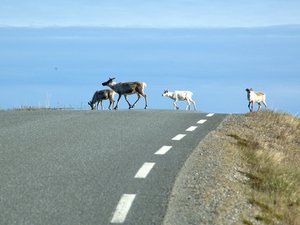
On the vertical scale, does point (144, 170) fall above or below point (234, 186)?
above

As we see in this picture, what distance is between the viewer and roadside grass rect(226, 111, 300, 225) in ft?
28.7

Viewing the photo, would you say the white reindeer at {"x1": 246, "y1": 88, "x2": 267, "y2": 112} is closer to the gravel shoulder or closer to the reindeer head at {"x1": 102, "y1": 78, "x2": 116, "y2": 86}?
the reindeer head at {"x1": 102, "y1": 78, "x2": 116, "y2": 86}

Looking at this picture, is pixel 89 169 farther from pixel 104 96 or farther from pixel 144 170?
pixel 104 96

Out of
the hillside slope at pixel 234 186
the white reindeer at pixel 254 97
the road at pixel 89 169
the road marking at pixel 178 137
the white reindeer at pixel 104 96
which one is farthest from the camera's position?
the white reindeer at pixel 254 97

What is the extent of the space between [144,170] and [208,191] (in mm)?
1432

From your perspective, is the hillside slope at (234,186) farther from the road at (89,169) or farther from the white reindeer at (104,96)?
the white reindeer at (104,96)

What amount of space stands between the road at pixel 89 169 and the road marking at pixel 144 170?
0.01 meters

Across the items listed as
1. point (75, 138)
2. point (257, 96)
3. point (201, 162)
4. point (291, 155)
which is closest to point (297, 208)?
point (201, 162)

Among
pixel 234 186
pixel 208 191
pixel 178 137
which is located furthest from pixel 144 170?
pixel 178 137

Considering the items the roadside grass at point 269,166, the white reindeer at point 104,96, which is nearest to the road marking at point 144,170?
the roadside grass at point 269,166

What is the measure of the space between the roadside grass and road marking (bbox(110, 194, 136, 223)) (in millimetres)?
1305

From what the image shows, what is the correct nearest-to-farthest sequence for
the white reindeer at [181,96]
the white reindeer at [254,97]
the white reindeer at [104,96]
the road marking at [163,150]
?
the road marking at [163,150], the white reindeer at [104,96], the white reindeer at [254,97], the white reindeer at [181,96]

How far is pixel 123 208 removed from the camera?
7816 millimetres

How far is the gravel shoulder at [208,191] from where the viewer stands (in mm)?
7691
